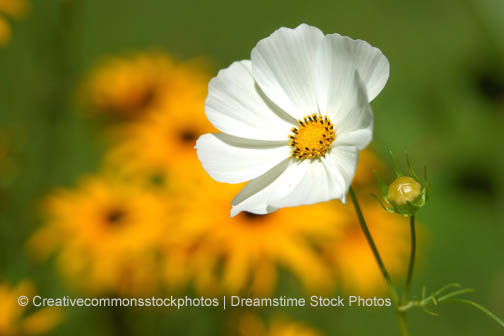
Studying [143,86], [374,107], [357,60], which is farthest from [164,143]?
[374,107]

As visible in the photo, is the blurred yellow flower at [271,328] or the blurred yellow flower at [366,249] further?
the blurred yellow flower at [366,249]

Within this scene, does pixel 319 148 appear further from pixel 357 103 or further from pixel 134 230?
pixel 134 230

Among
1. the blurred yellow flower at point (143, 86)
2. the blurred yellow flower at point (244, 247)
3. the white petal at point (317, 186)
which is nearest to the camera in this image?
the white petal at point (317, 186)

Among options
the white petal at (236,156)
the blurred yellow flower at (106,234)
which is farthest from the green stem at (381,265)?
the blurred yellow flower at (106,234)

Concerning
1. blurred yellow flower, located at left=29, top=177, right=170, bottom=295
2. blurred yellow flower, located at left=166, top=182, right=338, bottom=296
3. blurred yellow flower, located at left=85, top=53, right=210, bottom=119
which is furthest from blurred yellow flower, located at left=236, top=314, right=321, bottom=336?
blurred yellow flower, located at left=85, top=53, right=210, bottom=119

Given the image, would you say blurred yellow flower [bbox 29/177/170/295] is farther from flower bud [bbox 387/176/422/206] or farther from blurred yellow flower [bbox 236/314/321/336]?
flower bud [bbox 387/176/422/206]

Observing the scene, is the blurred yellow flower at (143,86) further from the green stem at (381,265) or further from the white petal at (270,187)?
the green stem at (381,265)
